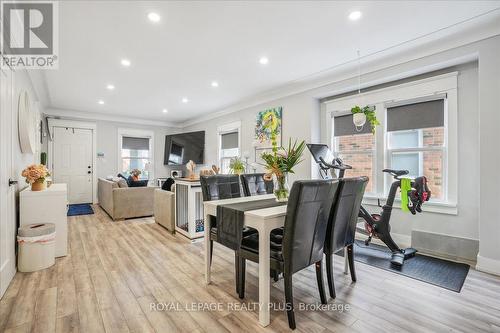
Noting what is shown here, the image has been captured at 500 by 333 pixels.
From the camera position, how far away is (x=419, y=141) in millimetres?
3465

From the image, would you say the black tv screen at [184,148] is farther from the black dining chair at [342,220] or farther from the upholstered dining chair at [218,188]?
the black dining chair at [342,220]

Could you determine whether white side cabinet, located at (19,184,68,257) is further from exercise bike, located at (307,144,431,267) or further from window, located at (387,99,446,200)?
window, located at (387,99,446,200)

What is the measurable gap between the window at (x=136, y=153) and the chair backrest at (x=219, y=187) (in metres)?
5.83

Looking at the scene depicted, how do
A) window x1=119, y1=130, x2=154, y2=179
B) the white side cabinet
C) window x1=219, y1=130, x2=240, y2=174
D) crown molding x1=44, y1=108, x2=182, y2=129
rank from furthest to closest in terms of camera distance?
window x1=119, y1=130, x2=154, y2=179, crown molding x1=44, y1=108, x2=182, y2=129, window x1=219, y1=130, x2=240, y2=174, the white side cabinet

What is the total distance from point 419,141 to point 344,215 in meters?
2.17

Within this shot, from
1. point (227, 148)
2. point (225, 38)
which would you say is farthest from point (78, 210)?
point (225, 38)

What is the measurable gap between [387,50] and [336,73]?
85cm

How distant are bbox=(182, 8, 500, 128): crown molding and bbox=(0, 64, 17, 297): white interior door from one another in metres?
3.87

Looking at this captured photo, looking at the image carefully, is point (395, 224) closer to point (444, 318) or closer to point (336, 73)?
point (444, 318)

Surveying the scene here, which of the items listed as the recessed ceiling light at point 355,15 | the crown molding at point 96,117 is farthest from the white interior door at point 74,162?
the recessed ceiling light at point 355,15

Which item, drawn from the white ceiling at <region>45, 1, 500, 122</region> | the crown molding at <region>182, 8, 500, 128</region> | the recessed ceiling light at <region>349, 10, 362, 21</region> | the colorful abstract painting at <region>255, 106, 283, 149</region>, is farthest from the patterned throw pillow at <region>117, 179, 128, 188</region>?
the recessed ceiling light at <region>349, 10, 362, 21</region>

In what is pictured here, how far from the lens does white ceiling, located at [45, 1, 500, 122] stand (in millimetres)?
2373

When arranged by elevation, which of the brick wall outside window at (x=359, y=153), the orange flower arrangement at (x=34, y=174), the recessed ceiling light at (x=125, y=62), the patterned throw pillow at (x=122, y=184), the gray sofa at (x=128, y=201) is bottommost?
the gray sofa at (x=128, y=201)

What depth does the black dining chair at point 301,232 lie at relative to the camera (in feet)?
5.43
